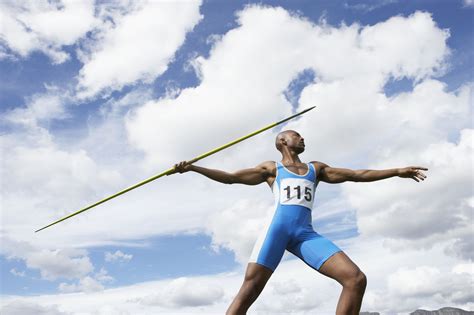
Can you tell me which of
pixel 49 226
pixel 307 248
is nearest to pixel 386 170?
pixel 307 248

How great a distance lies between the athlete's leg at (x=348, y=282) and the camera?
7.94 m

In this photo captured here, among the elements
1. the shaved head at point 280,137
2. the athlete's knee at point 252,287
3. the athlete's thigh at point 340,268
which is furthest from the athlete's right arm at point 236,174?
the athlete's thigh at point 340,268

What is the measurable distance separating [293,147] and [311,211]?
4.36 ft

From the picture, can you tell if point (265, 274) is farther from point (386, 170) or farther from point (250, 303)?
point (386, 170)

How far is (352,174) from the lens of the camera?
9.55 metres

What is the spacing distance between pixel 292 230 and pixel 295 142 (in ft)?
6.06

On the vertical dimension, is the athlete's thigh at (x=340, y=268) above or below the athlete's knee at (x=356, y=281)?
above

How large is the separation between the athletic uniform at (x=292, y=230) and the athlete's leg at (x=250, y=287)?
110mm

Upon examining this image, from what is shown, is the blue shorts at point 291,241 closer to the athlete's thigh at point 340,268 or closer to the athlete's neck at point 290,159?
the athlete's thigh at point 340,268

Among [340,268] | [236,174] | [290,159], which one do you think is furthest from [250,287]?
[290,159]

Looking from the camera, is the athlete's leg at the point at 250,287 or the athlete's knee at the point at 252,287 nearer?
the athlete's leg at the point at 250,287

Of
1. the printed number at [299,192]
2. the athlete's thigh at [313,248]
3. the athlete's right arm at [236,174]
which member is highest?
the athlete's right arm at [236,174]

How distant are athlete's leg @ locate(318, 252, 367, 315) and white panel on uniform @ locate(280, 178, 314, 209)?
124 cm

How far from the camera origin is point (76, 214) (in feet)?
38.2
